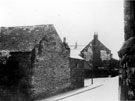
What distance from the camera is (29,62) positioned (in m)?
18.8

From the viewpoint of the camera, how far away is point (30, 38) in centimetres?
2059

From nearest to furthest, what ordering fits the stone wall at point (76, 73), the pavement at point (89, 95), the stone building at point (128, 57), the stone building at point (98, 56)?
the stone building at point (128, 57) < the pavement at point (89, 95) < the stone wall at point (76, 73) < the stone building at point (98, 56)

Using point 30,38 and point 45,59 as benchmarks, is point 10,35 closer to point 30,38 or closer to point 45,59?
point 30,38

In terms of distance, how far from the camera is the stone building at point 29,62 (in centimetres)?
1870

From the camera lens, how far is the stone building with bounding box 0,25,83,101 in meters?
18.7

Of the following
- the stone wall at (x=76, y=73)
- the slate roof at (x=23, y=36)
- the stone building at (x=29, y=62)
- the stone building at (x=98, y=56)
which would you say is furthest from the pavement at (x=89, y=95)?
the stone building at (x=98, y=56)

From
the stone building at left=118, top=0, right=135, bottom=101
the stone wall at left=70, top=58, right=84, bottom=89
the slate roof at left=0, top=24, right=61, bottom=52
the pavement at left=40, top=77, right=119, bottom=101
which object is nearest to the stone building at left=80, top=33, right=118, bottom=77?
the stone wall at left=70, top=58, right=84, bottom=89

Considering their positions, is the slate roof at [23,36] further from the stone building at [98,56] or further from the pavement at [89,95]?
the stone building at [98,56]

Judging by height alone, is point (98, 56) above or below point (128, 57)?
below

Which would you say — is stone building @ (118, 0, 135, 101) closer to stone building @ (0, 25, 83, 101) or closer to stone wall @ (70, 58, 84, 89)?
stone building @ (0, 25, 83, 101)

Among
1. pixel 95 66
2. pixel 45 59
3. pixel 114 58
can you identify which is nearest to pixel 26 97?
pixel 45 59

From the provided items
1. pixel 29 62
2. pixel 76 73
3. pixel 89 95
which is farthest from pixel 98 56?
pixel 29 62

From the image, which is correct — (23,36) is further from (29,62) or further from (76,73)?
(76,73)

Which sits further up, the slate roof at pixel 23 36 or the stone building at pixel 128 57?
the slate roof at pixel 23 36
